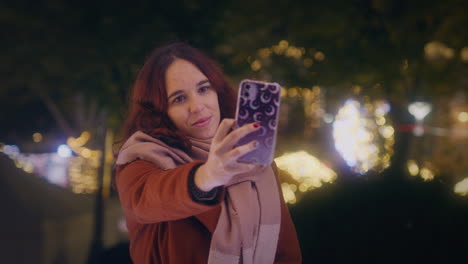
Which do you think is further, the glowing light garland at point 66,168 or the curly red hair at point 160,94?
the glowing light garland at point 66,168

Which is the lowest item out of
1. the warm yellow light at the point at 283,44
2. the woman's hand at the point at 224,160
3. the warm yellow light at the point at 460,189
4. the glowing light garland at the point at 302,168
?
the glowing light garland at the point at 302,168

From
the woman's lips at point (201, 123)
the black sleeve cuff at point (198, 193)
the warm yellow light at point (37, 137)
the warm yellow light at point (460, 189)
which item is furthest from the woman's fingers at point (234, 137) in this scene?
the warm yellow light at point (37, 137)

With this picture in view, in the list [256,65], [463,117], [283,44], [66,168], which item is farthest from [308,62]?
[463,117]

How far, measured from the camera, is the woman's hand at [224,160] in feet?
4.11

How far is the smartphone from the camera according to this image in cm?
138

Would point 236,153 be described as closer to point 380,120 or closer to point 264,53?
point 264,53

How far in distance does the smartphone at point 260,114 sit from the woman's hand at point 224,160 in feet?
0.22

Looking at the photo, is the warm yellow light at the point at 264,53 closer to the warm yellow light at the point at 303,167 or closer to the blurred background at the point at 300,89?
the blurred background at the point at 300,89

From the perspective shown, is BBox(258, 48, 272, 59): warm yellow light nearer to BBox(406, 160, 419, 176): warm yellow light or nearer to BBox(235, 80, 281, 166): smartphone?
BBox(406, 160, 419, 176): warm yellow light

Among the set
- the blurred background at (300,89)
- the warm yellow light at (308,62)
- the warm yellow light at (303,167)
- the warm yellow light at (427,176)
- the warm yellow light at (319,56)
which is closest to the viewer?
the blurred background at (300,89)

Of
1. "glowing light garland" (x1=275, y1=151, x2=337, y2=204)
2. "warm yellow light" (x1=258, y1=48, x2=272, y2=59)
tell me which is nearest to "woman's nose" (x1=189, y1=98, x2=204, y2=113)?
"glowing light garland" (x1=275, y1=151, x2=337, y2=204)

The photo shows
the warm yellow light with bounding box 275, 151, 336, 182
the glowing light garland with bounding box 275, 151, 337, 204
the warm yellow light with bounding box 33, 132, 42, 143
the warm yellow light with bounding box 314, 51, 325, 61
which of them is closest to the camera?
the glowing light garland with bounding box 275, 151, 337, 204

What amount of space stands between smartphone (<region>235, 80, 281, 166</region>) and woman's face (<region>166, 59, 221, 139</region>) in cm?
34

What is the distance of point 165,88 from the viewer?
1.74 meters
